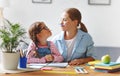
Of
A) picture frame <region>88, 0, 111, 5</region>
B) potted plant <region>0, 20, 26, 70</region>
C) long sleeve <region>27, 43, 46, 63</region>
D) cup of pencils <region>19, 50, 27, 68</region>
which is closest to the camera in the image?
potted plant <region>0, 20, 26, 70</region>

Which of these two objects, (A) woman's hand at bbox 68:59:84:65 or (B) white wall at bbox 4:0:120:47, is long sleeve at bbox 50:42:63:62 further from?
(B) white wall at bbox 4:0:120:47

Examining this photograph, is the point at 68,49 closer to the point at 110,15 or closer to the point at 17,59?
the point at 17,59

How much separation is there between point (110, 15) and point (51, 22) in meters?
0.85

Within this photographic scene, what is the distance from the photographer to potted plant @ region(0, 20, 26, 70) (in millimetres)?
2002

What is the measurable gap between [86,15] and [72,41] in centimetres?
116

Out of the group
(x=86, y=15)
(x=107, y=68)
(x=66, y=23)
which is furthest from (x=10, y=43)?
(x=86, y=15)

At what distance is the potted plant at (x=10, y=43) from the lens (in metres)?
2.00

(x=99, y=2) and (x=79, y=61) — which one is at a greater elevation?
(x=99, y=2)

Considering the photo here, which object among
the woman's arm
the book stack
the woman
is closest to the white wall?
the woman

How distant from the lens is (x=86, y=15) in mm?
3883

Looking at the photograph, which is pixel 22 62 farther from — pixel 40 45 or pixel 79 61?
pixel 79 61

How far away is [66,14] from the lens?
2.82 meters

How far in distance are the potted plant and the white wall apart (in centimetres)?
198

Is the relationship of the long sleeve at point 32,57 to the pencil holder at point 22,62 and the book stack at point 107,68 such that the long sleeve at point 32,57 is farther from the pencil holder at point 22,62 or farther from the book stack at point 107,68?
the book stack at point 107,68
